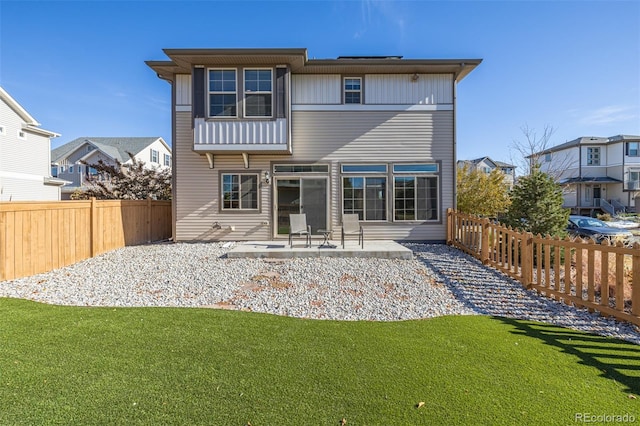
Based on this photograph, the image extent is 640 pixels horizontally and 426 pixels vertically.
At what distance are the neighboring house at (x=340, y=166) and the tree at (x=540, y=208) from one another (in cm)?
268

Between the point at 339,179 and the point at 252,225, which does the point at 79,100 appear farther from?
the point at 339,179

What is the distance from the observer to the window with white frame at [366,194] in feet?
33.6

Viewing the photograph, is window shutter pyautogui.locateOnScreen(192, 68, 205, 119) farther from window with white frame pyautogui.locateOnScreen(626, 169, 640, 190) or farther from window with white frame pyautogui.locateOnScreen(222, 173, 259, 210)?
window with white frame pyautogui.locateOnScreen(626, 169, 640, 190)

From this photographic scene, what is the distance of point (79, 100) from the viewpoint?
19281mm

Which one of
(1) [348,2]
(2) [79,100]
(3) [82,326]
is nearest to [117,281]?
(3) [82,326]

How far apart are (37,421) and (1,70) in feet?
65.9

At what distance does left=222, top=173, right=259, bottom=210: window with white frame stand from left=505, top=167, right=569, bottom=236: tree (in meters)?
7.70

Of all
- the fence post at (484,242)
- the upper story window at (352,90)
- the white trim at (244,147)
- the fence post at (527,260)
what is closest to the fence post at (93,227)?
the white trim at (244,147)

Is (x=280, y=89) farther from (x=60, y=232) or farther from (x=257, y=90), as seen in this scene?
(x=60, y=232)

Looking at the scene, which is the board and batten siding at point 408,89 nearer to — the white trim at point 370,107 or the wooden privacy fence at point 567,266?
the white trim at point 370,107

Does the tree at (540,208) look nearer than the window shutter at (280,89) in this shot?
Yes

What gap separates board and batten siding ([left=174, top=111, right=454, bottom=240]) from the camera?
33.3 ft

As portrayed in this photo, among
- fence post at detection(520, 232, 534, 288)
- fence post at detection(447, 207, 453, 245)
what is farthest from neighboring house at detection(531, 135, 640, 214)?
fence post at detection(520, 232, 534, 288)

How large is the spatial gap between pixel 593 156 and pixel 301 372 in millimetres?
39271
